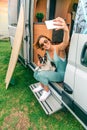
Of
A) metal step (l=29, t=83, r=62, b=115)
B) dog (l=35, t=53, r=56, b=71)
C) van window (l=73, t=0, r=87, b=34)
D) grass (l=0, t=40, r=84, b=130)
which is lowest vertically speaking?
grass (l=0, t=40, r=84, b=130)

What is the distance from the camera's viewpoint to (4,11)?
1109 cm

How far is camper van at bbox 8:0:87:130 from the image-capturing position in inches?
92.8

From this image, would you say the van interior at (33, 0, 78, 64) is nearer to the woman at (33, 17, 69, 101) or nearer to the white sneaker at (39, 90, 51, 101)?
the woman at (33, 17, 69, 101)

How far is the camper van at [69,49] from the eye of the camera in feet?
7.73

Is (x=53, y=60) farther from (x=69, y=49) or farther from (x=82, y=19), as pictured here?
(x=82, y=19)

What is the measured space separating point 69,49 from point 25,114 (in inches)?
53.7

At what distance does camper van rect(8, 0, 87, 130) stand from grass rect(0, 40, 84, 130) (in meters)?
0.18

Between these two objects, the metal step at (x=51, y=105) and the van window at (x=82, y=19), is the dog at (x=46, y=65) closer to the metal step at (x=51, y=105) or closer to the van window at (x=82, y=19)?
the metal step at (x=51, y=105)

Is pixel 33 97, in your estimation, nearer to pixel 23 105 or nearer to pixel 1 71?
pixel 23 105

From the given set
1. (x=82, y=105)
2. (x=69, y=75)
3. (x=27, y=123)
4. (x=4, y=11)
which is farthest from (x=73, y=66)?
(x=4, y=11)

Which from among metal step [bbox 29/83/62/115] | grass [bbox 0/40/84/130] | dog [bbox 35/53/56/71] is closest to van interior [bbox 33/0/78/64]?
dog [bbox 35/53/56/71]

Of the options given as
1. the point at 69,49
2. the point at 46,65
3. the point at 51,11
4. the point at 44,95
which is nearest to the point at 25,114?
the point at 44,95

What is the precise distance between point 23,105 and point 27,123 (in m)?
0.53

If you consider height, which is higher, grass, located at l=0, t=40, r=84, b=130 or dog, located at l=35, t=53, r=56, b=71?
dog, located at l=35, t=53, r=56, b=71
